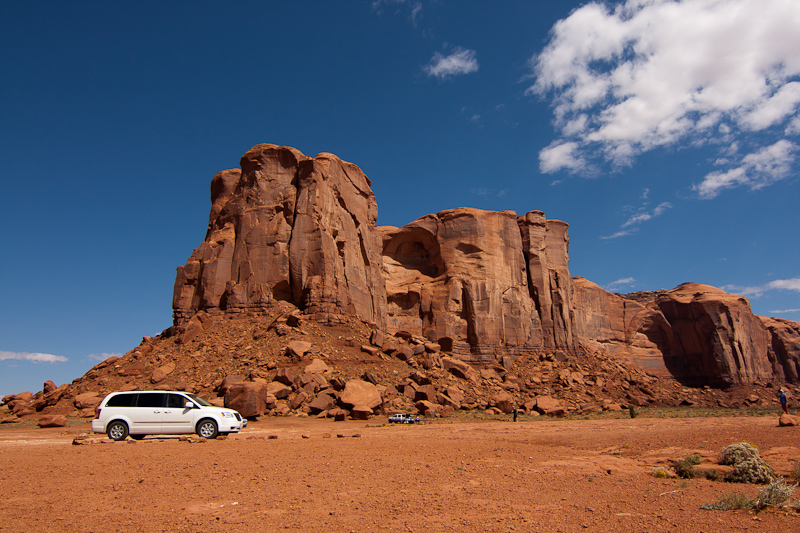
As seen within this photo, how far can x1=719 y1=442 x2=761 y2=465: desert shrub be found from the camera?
9.13 metres

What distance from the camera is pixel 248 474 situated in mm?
8742

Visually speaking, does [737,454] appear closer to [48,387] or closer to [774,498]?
[774,498]

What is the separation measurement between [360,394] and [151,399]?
35.8ft

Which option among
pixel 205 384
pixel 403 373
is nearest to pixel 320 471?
pixel 205 384

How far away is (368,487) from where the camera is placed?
25.4 ft

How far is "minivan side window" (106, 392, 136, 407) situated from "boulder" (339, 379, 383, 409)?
33.7 ft

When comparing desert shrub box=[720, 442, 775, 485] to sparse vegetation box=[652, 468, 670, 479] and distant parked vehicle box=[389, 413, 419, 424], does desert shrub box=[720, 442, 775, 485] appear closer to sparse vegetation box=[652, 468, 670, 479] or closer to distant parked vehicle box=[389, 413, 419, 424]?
sparse vegetation box=[652, 468, 670, 479]

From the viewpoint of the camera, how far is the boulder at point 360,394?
76.2ft

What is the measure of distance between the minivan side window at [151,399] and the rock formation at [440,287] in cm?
1304

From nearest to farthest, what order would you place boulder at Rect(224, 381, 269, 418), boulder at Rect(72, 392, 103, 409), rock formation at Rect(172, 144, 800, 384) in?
boulder at Rect(224, 381, 269, 418) < boulder at Rect(72, 392, 103, 409) < rock formation at Rect(172, 144, 800, 384)

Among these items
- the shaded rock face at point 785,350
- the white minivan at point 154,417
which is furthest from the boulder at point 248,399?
the shaded rock face at point 785,350

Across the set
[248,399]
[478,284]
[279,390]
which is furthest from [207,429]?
[478,284]

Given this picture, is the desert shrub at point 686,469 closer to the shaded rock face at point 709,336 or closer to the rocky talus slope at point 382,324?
the rocky talus slope at point 382,324

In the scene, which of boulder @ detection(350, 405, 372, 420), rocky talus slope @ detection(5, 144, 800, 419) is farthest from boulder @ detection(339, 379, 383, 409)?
boulder @ detection(350, 405, 372, 420)
